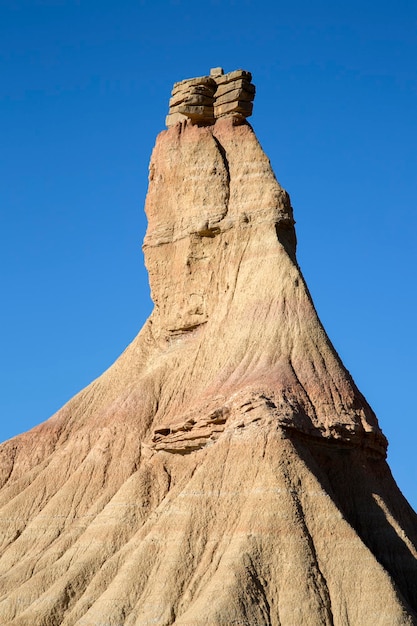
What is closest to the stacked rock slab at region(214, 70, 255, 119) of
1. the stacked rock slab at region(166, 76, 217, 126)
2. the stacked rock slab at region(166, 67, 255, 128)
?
the stacked rock slab at region(166, 67, 255, 128)

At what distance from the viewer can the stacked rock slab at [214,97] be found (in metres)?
63.4

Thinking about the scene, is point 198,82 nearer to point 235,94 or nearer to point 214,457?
point 235,94

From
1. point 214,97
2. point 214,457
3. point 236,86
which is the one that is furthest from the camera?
point 214,97

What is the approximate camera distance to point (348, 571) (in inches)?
1928

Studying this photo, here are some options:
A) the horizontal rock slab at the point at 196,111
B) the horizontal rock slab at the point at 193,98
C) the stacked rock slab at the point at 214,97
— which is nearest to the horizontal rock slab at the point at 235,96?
the stacked rock slab at the point at 214,97

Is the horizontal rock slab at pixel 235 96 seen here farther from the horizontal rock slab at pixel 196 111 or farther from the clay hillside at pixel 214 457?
the horizontal rock slab at pixel 196 111

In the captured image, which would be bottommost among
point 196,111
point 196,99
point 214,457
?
point 214,457

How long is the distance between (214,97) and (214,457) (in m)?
17.8

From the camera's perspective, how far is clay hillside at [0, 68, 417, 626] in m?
49.3

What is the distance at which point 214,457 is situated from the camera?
53.3m

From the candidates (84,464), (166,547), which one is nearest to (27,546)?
(84,464)

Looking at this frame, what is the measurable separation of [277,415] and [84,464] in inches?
401

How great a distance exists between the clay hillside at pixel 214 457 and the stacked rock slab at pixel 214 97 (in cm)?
8

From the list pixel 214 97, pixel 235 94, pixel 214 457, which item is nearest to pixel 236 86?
pixel 235 94
